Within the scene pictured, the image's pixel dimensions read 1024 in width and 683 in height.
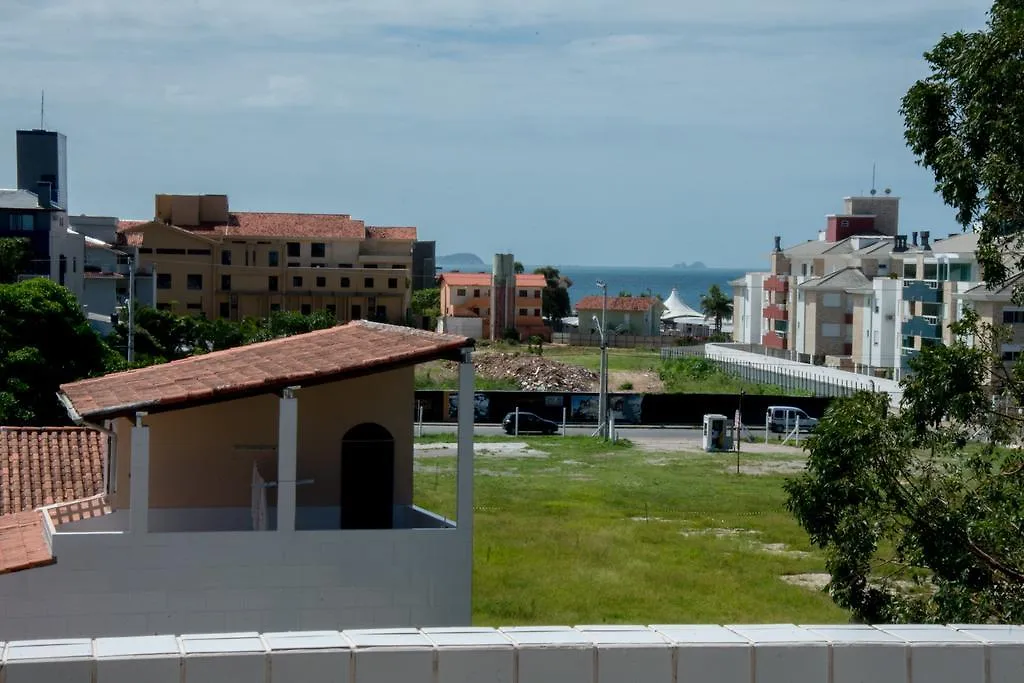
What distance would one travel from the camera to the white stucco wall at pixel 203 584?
13109 mm

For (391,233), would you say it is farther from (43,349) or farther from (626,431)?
(43,349)

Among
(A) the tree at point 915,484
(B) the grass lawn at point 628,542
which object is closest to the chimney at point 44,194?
(B) the grass lawn at point 628,542

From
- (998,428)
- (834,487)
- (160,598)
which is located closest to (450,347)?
(160,598)

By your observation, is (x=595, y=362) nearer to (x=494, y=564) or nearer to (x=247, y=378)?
(x=494, y=564)

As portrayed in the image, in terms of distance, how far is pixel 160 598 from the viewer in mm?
13125

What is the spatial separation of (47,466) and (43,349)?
17.3 meters

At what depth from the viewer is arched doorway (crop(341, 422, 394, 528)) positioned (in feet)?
49.3

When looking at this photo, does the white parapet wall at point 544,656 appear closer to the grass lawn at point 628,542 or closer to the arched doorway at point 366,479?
the arched doorway at point 366,479

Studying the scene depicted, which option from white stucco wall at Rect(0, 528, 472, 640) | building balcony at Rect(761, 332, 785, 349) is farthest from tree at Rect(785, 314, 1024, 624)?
building balcony at Rect(761, 332, 785, 349)

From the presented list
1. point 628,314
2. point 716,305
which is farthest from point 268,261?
point 716,305

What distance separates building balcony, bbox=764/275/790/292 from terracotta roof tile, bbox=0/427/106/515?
92838 millimetres

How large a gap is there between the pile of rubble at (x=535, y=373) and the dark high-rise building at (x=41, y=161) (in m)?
29.4

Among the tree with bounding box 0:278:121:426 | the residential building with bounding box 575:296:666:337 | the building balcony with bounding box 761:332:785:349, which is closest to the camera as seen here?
the tree with bounding box 0:278:121:426

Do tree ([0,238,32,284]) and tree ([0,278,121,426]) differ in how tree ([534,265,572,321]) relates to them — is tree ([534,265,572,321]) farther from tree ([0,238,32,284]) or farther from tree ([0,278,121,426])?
tree ([0,278,121,426])
